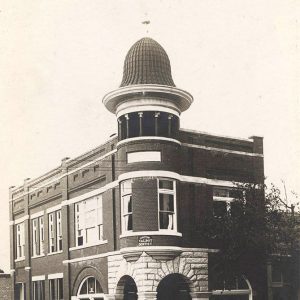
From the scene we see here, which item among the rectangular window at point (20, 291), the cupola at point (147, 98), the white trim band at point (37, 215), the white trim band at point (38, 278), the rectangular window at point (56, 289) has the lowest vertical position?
the rectangular window at point (20, 291)

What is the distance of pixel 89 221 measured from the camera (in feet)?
94.4

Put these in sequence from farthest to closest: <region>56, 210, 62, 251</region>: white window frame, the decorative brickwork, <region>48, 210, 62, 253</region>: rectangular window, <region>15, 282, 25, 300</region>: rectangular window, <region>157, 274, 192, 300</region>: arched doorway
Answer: <region>15, 282, 25, 300</region>: rectangular window, <region>48, 210, 62, 253</region>: rectangular window, <region>56, 210, 62, 251</region>: white window frame, <region>157, 274, 192, 300</region>: arched doorway, the decorative brickwork

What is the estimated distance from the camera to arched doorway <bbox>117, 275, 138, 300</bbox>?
25438 mm

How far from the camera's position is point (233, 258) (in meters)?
25.2

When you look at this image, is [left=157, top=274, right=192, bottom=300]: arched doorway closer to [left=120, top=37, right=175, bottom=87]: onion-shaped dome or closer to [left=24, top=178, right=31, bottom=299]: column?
[left=120, top=37, right=175, bottom=87]: onion-shaped dome

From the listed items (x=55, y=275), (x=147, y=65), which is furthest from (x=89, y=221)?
(x=147, y=65)

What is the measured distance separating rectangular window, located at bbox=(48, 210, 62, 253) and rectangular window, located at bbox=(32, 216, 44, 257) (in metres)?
1.45

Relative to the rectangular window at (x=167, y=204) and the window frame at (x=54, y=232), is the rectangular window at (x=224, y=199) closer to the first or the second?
the rectangular window at (x=167, y=204)

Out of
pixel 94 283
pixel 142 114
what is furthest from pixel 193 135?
pixel 94 283

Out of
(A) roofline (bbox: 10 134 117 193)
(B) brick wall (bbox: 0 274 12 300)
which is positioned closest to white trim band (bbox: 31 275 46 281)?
(B) brick wall (bbox: 0 274 12 300)

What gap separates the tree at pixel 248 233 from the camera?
963 inches

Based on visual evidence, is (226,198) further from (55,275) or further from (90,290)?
(55,275)

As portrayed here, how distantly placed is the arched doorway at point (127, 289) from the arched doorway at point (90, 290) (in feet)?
4.93

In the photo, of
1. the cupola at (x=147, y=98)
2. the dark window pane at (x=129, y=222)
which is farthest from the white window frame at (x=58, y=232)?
the cupola at (x=147, y=98)
